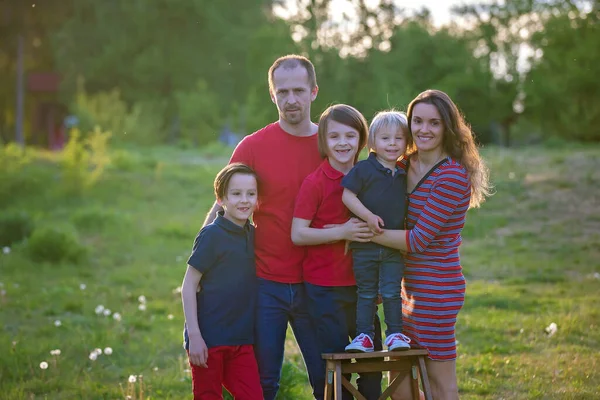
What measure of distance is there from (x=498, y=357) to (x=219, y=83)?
1430 inches

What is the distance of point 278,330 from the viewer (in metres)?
4.37

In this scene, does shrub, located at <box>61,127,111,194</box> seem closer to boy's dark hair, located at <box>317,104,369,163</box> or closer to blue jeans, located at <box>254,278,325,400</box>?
blue jeans, located at <box>254,278,325,400</box>

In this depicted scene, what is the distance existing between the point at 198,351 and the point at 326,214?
98 cm

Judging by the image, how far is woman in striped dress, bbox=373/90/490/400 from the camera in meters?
4.11

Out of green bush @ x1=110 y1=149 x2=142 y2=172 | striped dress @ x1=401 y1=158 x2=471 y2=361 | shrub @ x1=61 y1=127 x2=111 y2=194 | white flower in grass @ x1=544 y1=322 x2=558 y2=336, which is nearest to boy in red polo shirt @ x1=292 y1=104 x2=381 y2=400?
striped dress @ x1=401 y1=158 x2=471 y2=361

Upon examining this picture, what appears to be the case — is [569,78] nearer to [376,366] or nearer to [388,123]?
[388,123]

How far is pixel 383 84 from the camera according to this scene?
59.1 ft

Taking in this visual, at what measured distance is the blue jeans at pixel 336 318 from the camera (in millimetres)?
4223

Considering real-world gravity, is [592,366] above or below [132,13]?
below

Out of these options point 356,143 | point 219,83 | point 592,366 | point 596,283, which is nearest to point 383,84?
point 596,283

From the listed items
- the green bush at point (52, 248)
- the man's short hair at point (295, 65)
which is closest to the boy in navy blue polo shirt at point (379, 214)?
the man's short hair at point (295, 65)

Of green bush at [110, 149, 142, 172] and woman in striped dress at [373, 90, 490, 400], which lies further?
green bush at [110, 149, 142, 172]

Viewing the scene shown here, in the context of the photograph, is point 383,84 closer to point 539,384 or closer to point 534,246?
point 534,246

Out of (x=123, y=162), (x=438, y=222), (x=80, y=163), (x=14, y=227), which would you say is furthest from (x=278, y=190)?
(x=123, y=162)
